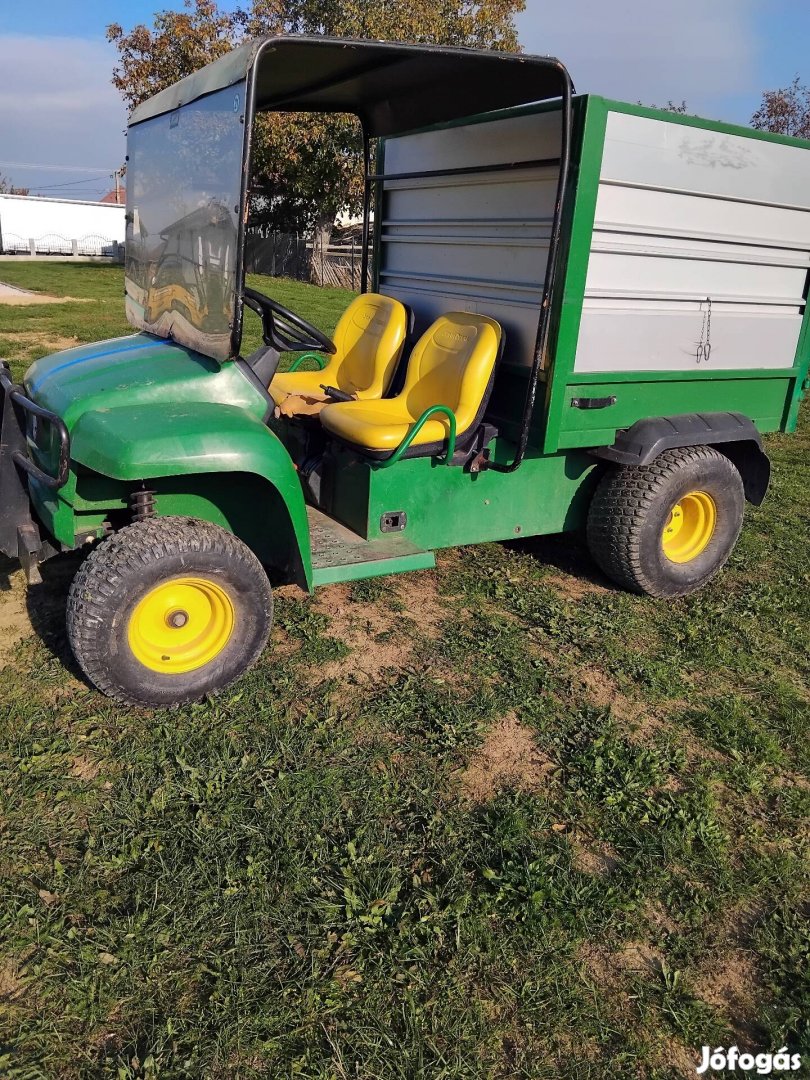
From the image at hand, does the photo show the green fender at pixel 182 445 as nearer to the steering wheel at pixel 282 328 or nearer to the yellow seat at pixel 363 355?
the steering wheel at pixel 282 328

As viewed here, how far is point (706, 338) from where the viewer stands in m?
4.18

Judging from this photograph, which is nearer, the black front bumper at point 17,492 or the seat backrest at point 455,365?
the black front bumper at point 17,492

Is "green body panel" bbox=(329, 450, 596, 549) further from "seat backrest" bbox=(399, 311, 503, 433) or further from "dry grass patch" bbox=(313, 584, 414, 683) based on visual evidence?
"dry grass patch" bbox=(313, 584, 414, 683)

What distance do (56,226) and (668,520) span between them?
47.0 metres

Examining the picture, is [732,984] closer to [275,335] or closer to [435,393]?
[435,393]

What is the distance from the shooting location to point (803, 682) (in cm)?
371

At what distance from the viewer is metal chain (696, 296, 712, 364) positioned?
414 cm

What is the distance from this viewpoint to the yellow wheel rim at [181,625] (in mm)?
3129

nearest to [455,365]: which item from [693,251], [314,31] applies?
[693,251]

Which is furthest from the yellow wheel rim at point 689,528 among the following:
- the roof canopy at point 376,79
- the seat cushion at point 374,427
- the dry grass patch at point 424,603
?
the roof canopy at point 376,79

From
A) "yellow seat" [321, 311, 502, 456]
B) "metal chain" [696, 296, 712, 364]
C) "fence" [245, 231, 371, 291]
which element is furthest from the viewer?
"fence" [245, 231, 371, 291]

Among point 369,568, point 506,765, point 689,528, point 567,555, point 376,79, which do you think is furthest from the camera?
point 567,555

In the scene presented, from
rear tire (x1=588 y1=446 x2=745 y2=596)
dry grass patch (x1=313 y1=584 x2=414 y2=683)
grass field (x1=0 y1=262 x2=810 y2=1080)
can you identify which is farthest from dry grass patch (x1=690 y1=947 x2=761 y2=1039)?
rear tire (x1=588 y1=446 x2=745 y2=596)

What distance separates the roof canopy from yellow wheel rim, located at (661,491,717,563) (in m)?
2.18
